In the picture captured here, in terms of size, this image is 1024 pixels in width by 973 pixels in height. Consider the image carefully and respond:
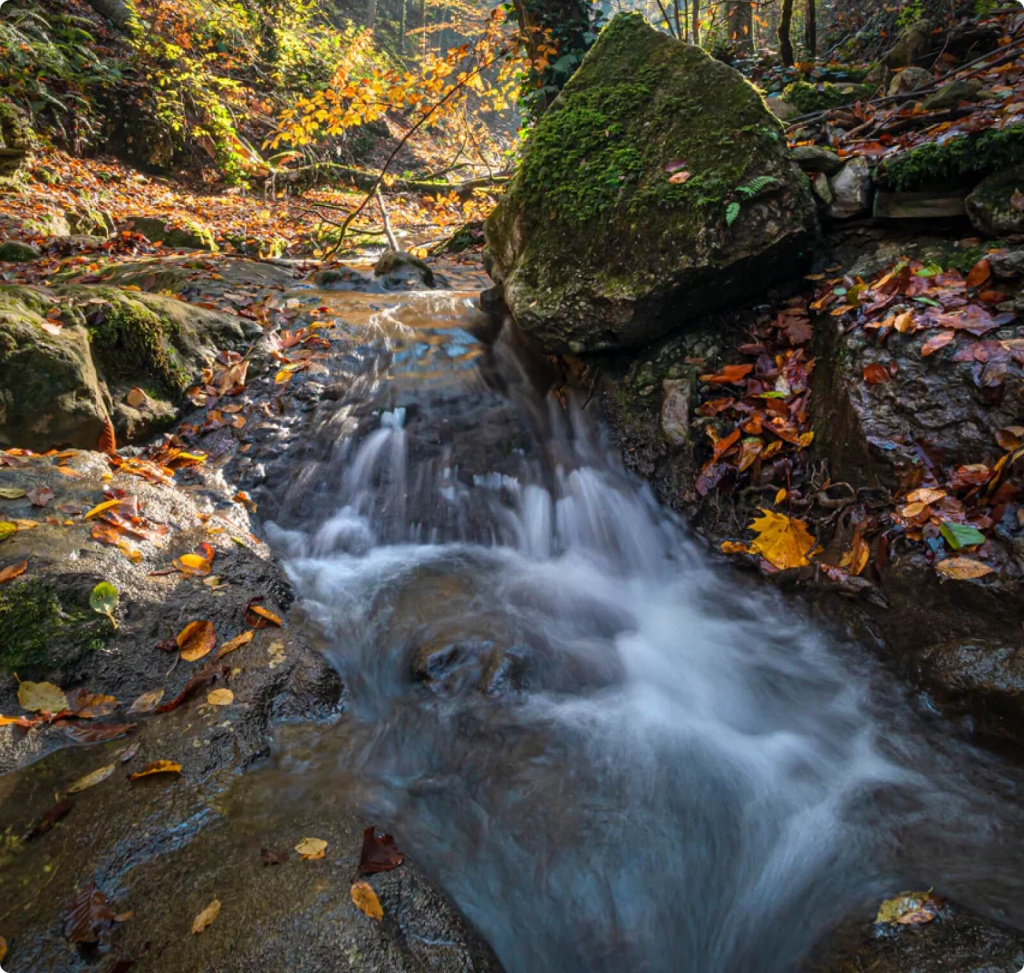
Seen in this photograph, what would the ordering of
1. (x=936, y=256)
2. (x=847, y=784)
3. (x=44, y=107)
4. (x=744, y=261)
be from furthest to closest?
(x=44, y=107) → (x=744, y=261) → (x=936, y=256) → (x=847, y=784)

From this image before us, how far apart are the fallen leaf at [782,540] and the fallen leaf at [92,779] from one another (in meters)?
3.37

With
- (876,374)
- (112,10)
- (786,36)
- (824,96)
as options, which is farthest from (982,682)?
(112,10)

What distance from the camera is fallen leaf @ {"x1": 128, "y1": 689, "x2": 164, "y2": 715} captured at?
7.82 feet

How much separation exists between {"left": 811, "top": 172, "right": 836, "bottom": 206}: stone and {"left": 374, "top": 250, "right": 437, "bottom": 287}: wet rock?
5262mm

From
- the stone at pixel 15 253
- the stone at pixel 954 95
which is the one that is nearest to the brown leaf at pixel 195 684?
the stone at pixel 954 95

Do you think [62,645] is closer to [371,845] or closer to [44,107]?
[371,845]

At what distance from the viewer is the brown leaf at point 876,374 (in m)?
3.09

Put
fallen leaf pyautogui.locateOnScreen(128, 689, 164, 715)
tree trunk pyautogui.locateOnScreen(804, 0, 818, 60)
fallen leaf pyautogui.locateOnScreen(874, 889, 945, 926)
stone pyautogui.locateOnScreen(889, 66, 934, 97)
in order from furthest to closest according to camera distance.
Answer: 1. tree trunk pyautogui.locateOnScreen(804, 0, 818, 60)
2. stone pyautogui.locateOnScreen(889, 66, 934, 97)
3. fallen leaf pyautogui.locateOnScreen(128, 689, 164, 715)
4. fallen leaf pyautogui.locateOnScreen(874, 889, 945, 926)

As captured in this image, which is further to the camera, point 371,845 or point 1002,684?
point 1002,684

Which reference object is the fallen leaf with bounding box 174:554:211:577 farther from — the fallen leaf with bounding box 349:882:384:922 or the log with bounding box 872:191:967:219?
the log with bounding box 872:191:967:219

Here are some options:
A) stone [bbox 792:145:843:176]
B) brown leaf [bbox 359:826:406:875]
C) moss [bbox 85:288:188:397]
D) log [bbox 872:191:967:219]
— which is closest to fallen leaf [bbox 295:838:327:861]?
brown leaf [bbox 359:826:406:875]

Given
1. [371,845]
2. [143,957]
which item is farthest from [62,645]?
[371,845]

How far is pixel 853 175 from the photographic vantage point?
3.79 meters

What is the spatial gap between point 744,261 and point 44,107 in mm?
12424
